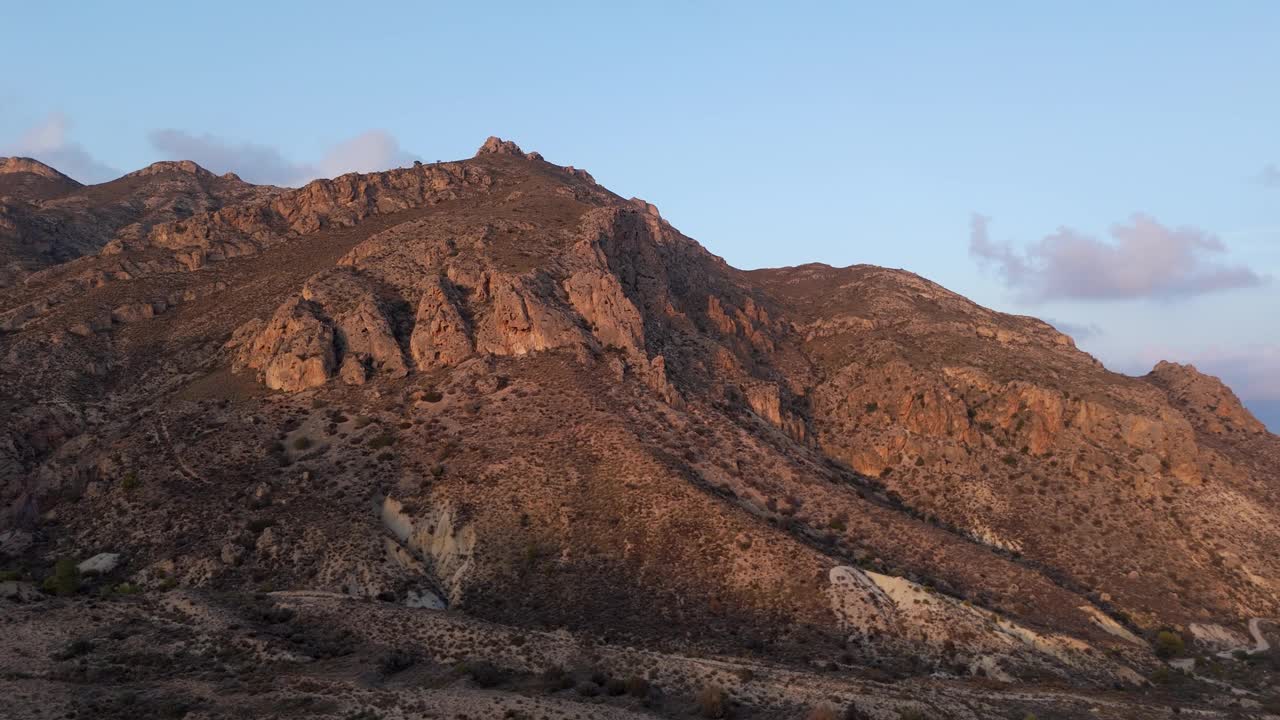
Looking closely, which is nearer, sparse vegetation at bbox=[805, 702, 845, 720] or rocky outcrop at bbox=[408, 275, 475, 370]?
sparse vegetation at bbox=[805, 702, 845, 720]

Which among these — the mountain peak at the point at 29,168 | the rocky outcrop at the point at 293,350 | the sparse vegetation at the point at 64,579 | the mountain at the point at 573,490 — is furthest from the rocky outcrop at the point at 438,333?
the mountain peak at the point at 29,168

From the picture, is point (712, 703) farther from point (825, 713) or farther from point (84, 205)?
point (84, 205)

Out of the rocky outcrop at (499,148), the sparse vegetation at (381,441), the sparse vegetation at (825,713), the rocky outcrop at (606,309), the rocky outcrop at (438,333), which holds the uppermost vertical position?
the rocky outcrop at (499,148)

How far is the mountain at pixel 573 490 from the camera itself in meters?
43.0

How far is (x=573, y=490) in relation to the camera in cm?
6053

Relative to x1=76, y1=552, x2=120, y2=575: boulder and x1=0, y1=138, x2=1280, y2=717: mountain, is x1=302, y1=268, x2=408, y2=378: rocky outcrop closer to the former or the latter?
x1=0, y1=138, x2=1280, y2=717: mountain

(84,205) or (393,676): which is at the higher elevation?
(84,205)

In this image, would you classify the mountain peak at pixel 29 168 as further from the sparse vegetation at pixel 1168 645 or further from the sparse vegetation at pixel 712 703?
the sparse vegetation at pixel 1168 645

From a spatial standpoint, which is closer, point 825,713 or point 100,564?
point 825,713

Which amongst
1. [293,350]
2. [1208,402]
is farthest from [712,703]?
[1208,402]

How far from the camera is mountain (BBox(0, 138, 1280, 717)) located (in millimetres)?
43031

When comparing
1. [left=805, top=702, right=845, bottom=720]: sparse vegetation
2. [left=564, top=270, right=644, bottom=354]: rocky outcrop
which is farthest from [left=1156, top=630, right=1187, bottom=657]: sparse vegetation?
→ [left=564, top=270, right=644, bottom=354]: rocky outcrop

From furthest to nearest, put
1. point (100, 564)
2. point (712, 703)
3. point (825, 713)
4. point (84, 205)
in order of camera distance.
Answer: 1. point (84, 205)
2. point (100, 564)
3. point (712, 703)
4. point (825, 713)

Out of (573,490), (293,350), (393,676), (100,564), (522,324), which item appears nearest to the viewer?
(393,676)
